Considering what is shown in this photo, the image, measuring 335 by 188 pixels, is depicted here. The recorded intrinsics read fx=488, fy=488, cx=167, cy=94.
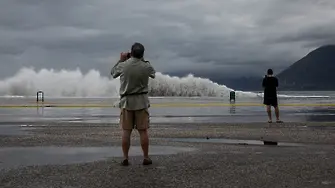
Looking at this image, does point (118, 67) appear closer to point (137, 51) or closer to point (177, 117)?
point (137, 51)

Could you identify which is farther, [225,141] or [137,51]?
[225,141]

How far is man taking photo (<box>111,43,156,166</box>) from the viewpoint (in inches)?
294

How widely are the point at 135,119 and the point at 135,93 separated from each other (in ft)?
1.37

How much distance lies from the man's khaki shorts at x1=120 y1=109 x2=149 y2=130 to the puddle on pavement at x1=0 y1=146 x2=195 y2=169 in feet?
2.63

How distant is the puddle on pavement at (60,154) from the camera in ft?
24.9

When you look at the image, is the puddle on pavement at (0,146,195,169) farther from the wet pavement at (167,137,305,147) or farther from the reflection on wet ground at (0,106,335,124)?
the reflection on wet ground at (0,106,335,124)

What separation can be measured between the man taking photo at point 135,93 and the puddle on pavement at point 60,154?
2.77 feet

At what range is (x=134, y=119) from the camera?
25.0 feet

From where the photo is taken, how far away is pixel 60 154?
330 inches

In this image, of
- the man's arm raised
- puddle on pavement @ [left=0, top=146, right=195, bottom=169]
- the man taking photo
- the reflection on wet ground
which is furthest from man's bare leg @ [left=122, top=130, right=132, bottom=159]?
the reflection on wet ground

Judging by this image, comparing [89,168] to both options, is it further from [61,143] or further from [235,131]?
[235,131]

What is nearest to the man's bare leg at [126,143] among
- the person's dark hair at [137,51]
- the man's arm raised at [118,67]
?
the man's arm raised at [118,67]

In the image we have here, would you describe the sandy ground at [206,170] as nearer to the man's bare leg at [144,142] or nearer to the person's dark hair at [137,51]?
the man's bare leg at [144,142]

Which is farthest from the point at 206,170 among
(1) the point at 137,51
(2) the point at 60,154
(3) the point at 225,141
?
(3) the point at 225,141
